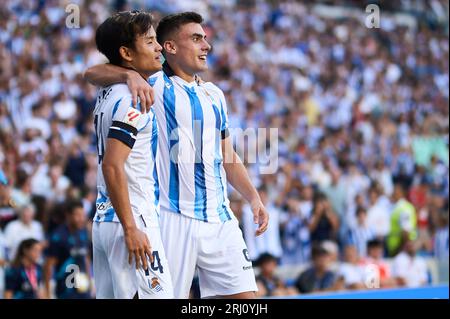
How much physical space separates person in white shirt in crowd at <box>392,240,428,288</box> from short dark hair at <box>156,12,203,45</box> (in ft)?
20.1

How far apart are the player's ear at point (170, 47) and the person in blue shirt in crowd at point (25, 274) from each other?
275 centimetres

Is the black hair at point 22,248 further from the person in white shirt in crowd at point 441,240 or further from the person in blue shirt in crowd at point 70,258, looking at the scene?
the person in white shirt in crowd at point 441,240

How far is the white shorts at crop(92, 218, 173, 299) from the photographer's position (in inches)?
200

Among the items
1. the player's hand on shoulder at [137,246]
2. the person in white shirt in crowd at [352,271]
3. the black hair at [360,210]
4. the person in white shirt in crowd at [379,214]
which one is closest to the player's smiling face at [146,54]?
the player's hand on shoulder at [137,246]

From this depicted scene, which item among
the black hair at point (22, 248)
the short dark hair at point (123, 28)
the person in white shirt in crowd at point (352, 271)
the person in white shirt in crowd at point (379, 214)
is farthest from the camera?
the person in white shirt in crowd at point (379, 214)

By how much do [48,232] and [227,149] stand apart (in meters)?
3.84

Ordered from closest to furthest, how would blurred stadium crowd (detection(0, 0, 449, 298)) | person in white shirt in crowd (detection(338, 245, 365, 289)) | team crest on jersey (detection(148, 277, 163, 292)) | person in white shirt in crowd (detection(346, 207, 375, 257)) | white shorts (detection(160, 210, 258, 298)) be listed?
1. team crest on jersey (detection(148, 277, 163, 292))
2. white shorts (detection(160, 210, 258, 298))
3. blurred stadium crowd (detection(0, 0, 449, 298))
4. person in white shirt in crowd (detection(338, 245, 365, 289))
5. person in white shirt in crowd (detection(346, 207, 375, 257))

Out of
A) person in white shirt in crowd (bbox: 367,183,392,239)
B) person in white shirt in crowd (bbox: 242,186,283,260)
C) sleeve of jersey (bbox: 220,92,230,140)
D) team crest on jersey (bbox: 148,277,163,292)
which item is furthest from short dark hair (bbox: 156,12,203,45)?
person in white shirt in crowd (bbox: 367,183,392,239)

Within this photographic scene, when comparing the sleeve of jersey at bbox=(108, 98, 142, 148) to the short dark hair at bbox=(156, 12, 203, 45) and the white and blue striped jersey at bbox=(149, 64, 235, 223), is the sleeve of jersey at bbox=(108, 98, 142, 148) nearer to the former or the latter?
the white and blue striped jersey at bbox=(149, 64, 235, 223)

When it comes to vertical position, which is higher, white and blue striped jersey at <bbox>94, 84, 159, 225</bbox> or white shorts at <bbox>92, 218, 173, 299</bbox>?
white and blue striped jersey at <bbox>94, 84, 159, 225</bbox>

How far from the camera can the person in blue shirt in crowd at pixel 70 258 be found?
26.7 ft

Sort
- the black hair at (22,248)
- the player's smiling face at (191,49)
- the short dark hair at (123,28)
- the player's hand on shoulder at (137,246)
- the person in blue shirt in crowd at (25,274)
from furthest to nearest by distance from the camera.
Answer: the black hair at (22,248), the person in blue shirt in crowd at (25,274), the player's smiling face at (191,49), the short dark hair at (123,28), the player's hand on shoulder at (137,246)

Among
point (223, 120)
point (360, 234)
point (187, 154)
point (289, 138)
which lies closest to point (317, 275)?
point (360, 234)

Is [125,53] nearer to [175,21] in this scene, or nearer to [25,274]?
[175,21]
